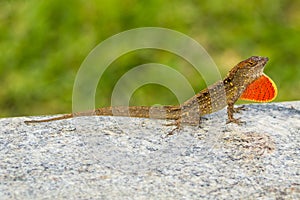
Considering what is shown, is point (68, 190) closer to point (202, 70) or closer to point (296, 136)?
point (296, 136)

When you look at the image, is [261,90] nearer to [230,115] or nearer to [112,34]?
[230,115]

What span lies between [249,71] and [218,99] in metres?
0.30

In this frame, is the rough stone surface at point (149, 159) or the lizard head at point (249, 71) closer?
the rough stone surface at point (149, 159)

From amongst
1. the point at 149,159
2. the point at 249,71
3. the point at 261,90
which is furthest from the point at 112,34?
the point at 149,159

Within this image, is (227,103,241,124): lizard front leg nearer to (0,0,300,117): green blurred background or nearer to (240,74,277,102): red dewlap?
(240,74,277,102): red dewlap

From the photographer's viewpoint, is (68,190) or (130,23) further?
(130,23)

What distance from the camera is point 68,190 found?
3281 millimetres

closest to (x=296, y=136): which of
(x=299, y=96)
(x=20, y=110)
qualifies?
(x=299, y=96)

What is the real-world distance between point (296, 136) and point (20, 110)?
3012 mm

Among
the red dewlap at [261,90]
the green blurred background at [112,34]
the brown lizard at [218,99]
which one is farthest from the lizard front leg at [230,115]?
the green blurred background at [112,34]

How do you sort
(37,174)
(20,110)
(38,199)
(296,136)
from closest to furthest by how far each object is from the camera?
(38,199), (37,174), (296,136), (20,110)

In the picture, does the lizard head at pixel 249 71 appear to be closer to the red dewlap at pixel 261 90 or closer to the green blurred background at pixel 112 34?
the red dewlap at pixel 261 90

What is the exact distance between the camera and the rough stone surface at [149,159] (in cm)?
329

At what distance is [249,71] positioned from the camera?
14.8 ft
